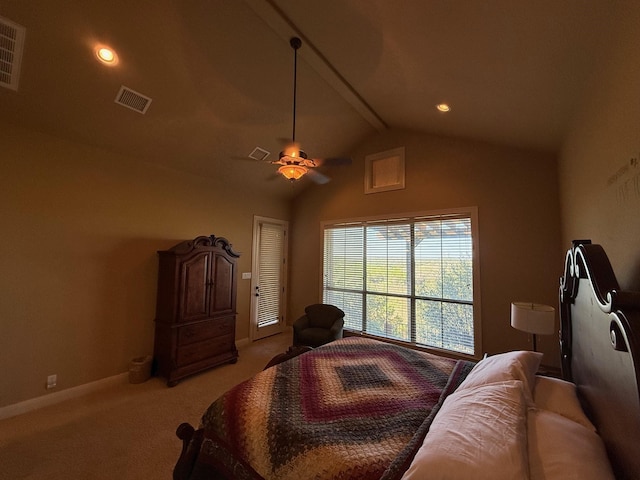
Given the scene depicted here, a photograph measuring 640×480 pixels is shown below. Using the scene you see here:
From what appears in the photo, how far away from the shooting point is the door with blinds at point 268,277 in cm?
492

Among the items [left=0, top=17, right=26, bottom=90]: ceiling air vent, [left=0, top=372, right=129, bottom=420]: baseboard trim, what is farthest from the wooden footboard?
[left=0, top=17, right=26, bottom=90]: ceiling air vent

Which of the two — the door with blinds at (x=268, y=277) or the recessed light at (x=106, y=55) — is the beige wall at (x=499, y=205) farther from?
the recessed light at (x=106, y=55)

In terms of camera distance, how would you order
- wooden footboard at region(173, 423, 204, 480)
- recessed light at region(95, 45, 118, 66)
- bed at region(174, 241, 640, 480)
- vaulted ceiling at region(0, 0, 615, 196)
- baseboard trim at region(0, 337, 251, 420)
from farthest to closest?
baseboard trim at region(0, 337, 251, 420)
recessed light at region(95, 45, 118, 66)
vaulted ceiling at region(0, 0, 615, 196)
wooden footboard at region(173, 423, 204, 480)
bed at region(174, 241, 640, 480)

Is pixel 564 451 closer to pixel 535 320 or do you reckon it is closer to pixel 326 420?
pixel 326 420

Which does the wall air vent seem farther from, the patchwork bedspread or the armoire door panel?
the patchwork bedspread

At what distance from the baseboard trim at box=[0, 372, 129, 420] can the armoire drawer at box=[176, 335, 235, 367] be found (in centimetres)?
69

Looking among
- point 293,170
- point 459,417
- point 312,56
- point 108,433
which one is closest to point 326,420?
point 459,417

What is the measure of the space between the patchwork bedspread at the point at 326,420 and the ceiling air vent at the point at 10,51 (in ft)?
10.2

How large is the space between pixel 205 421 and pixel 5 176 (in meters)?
3.04

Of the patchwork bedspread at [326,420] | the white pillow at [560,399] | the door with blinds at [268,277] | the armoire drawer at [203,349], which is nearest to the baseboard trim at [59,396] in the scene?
the armoire drawer at [203,349]

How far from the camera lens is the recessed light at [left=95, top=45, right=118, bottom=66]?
2249 millimetres

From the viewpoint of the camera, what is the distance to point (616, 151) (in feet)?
4.66

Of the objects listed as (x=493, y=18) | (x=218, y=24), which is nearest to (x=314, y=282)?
(x=218, y=24)

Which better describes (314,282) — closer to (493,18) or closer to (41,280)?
(41,280)
